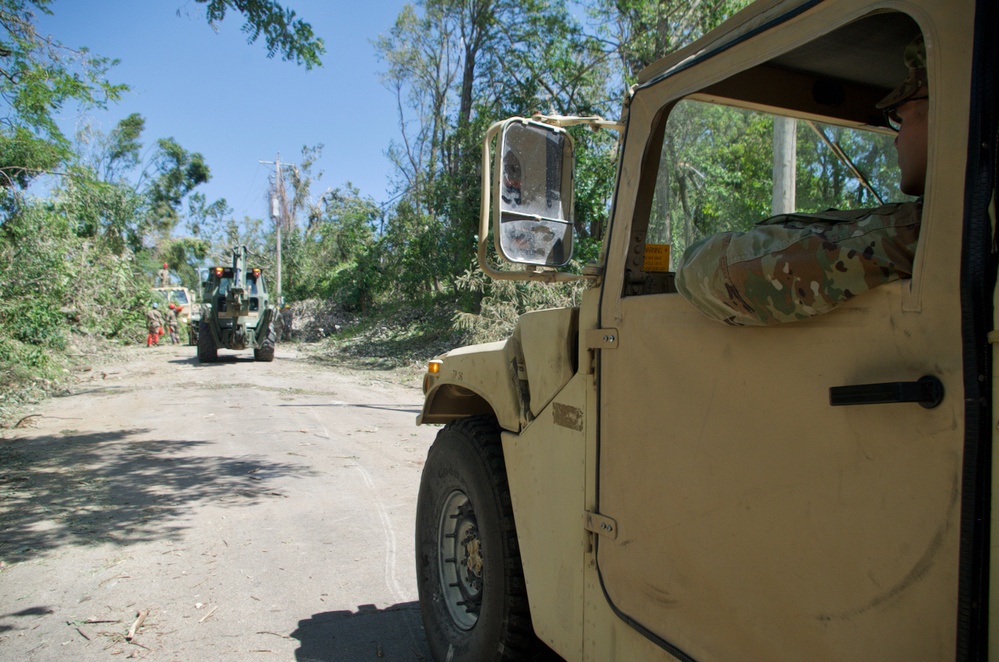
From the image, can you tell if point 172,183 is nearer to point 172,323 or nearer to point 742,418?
point 172,323

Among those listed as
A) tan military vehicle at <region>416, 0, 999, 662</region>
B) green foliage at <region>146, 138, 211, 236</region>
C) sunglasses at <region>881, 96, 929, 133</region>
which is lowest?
tan military vehicle at <region>416, 0, 999, 662</region>

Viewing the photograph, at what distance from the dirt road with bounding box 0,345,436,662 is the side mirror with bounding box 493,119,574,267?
84.6 inches

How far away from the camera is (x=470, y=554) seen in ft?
9.35

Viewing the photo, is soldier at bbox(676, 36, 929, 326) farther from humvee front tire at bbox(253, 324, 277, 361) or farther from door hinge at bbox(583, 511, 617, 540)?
humvee front tire at bbox(253, 324, 277, 361)

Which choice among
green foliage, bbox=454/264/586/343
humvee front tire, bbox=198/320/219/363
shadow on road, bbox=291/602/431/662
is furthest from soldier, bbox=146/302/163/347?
shadow on road, bbox=291/602/431/662

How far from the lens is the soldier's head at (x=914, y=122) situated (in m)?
1.46

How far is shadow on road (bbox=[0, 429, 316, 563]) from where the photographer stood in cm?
494

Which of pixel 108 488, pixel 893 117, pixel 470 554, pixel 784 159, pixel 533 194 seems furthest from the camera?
pixel 108 488

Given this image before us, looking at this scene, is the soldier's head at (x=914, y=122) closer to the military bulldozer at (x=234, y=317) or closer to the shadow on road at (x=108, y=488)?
the shadow on road at (x=108, y=488)

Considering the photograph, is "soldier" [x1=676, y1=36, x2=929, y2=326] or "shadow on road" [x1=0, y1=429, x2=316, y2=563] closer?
"soldier" [x1=676, y1=36, x2=929, y2=326]

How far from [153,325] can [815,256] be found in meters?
26.9

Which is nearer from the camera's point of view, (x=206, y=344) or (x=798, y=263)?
(x=798, y=263)

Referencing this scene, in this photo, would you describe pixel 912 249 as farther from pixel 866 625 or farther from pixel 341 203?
pixel 341 203

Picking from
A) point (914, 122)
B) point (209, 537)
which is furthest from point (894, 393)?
point (209, 537)
